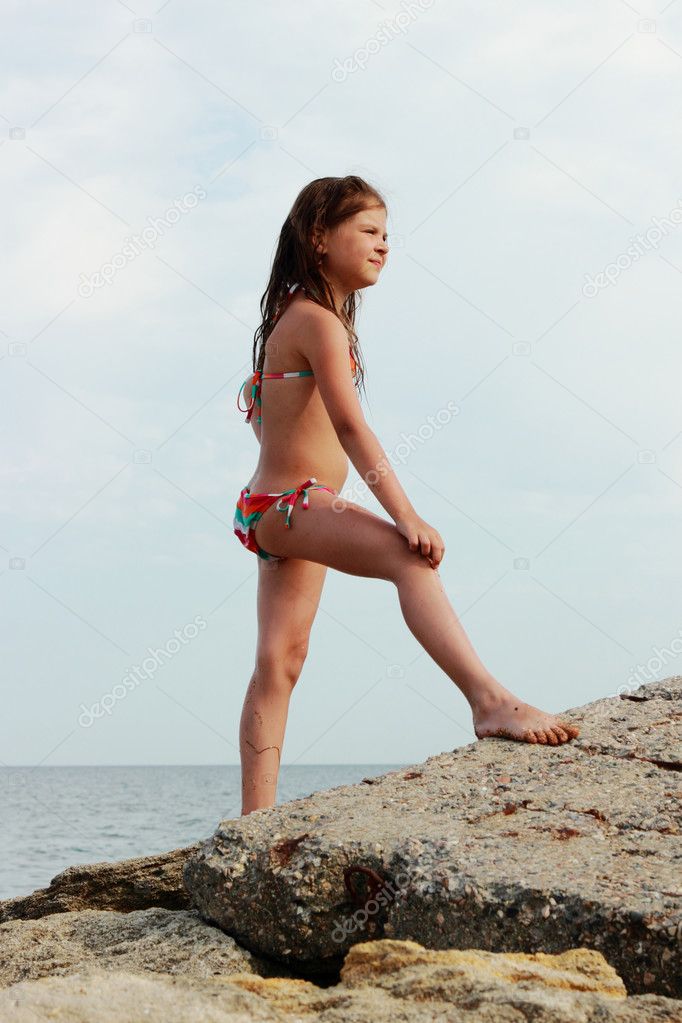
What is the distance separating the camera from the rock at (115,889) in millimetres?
3195

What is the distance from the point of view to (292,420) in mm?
3490

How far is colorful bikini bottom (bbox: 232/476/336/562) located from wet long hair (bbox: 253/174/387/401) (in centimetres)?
49

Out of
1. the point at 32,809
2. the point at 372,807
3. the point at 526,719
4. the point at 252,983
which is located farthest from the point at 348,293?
the point at 32,809

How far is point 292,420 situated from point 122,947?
1799 mm

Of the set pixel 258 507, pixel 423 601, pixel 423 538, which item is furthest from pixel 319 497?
pixel 423 601

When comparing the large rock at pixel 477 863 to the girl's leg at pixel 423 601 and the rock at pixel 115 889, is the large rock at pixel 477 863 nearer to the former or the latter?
the girl's leg at pixel 423 601

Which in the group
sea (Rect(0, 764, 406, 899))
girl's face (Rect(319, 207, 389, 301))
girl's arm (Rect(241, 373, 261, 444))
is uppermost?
girl's face (Rect(319, 207, 389, 301))

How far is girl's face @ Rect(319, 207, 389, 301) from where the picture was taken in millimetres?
3609

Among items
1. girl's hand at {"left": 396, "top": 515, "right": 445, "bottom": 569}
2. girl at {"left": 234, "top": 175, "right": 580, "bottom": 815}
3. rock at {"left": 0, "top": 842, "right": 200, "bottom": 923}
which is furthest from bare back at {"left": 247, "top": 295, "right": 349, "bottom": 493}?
rock at {"left": 0, "top": 842, "right": 200, "bottom": 923}

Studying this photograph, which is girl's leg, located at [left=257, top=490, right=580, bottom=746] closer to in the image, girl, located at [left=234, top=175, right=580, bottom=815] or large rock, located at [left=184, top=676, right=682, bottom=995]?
girl, located at [left=234, top=175, right=580, bottom=815]

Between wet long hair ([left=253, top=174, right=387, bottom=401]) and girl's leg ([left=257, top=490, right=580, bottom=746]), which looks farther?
wet long hair ([left=253, top=174, right=387, bottom=401])

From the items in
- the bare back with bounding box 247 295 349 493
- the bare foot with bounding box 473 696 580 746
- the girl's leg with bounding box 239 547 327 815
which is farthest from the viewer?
the bare back with bounding box 247 295 349 493

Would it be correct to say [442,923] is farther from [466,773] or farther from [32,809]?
[32,809]

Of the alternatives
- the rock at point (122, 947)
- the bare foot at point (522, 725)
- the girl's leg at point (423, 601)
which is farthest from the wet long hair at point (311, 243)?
the rock at point (122, 947)
